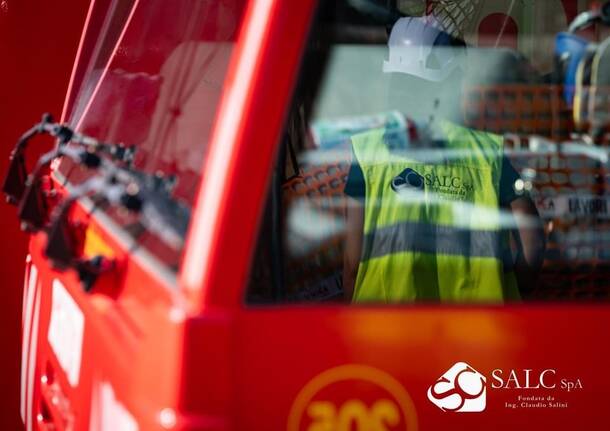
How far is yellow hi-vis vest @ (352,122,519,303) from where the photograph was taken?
2.25 metres

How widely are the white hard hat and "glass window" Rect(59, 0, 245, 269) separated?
0.36 metres

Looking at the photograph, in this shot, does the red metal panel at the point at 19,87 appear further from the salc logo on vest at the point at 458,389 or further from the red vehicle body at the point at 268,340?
the salc logo on vest at the point at 458,389

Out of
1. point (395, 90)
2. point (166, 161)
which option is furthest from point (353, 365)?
point (395, 90)

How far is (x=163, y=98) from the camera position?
2324 millimetres

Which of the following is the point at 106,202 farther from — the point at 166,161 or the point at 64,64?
the point at 64,64

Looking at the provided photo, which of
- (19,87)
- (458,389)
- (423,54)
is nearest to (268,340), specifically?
(458,389)

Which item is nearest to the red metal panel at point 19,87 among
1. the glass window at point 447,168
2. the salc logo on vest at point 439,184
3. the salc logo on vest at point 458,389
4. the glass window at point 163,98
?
the glass window at point 163,98

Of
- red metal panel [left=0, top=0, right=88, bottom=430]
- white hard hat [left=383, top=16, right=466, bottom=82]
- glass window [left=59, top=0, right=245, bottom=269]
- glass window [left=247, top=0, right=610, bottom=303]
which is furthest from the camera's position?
red metal panel [left=0, top=0, right=88, bottom=430]

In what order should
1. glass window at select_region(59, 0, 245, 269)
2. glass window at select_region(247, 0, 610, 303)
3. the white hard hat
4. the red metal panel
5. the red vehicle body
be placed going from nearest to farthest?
the red vehicle body
glass window at select_region(59, 0, 245, 269)
glass window at select_region(247, 0, 610, 303)
the white hard hat
the red metal panel

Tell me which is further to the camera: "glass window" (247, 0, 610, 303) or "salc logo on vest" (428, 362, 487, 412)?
"glass window" (247, 0, 610, 303)

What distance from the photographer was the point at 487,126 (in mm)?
2365

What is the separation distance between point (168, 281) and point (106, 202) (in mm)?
444

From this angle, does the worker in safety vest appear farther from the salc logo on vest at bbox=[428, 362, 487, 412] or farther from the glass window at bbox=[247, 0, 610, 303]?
the salc logo on vest at bbox=[428, 362, 487, 412]

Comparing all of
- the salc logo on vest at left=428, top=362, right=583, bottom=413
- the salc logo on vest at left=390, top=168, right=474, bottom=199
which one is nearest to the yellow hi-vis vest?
the salc logo on vest at left=390, top=168, right=474, bottom=199
